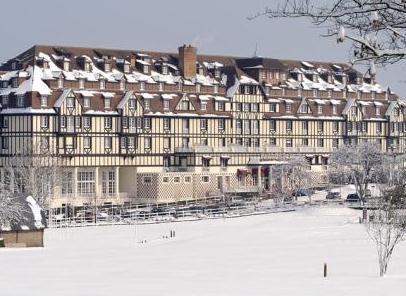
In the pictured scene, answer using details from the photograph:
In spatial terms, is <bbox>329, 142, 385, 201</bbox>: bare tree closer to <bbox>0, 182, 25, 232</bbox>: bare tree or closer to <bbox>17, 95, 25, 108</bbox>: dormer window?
<bbox>17, 95, 25, 108</bbox>: dormer window

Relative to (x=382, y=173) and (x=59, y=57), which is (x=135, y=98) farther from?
(x=382, y=173)

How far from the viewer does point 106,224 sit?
72938 millimetres

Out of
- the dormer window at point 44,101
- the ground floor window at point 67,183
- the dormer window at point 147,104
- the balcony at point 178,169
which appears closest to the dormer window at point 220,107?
the balcony at point 178,169

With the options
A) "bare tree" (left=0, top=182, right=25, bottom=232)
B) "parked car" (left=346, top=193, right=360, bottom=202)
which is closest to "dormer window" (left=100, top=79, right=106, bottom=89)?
"parked car" (left=346, top=193, right=360, bottom=202)

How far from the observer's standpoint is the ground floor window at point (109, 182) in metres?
91.5

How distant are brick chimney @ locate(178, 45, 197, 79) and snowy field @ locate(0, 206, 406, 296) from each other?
2675 cm

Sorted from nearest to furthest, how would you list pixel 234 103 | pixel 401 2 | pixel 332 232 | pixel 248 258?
pixel 401 2, pixel 248 258, pixel 332 232, pixel 234 103

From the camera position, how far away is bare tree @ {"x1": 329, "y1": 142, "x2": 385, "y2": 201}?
91.9 meters

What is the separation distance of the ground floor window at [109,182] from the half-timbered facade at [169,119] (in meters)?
0.09

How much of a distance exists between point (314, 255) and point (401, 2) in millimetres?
35140

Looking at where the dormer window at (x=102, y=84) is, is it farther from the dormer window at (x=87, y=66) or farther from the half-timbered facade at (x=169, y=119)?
the dormer window at (x=87, y=66)

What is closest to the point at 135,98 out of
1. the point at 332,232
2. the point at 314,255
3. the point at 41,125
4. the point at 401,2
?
the point at 41,125

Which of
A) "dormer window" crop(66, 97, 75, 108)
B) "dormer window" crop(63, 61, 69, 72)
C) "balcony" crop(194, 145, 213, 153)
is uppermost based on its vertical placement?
"dormer window" crop(63, 61, 69, 72)

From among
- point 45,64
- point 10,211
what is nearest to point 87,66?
point 45,64
